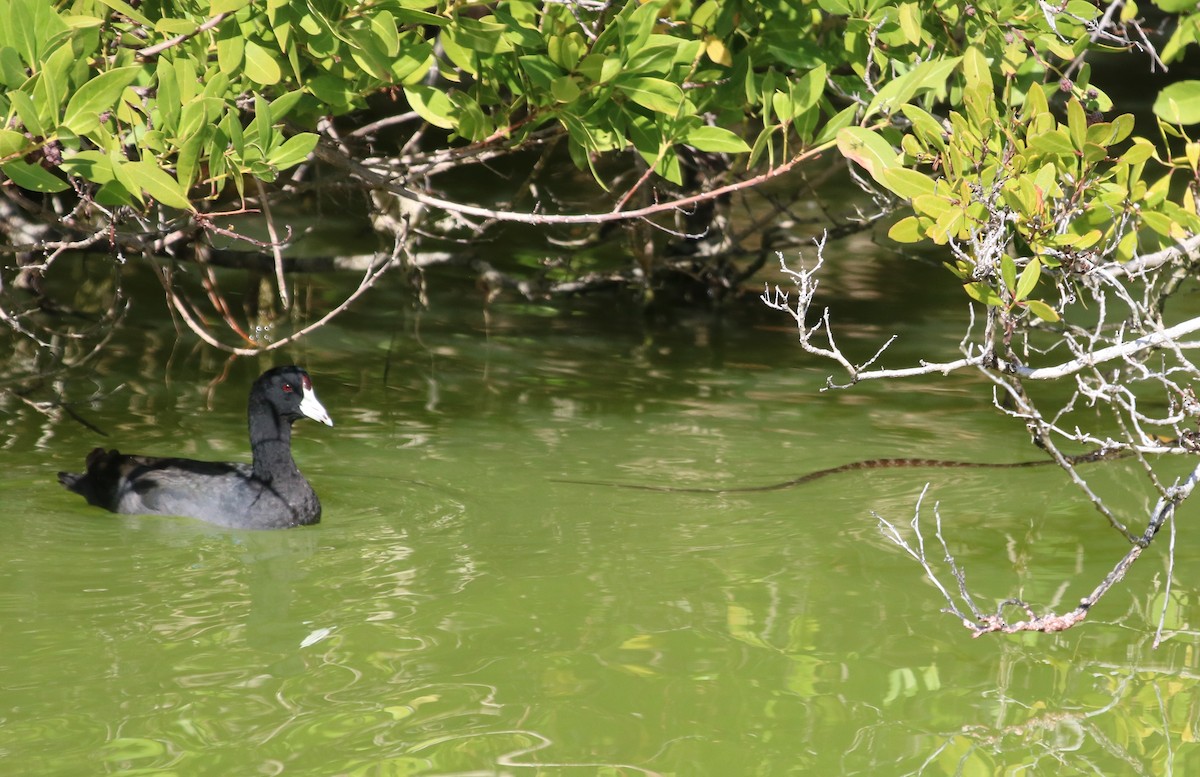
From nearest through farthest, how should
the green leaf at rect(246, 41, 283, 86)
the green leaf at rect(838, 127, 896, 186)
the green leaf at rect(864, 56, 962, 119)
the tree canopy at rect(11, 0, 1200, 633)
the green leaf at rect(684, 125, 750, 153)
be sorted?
the tree canopy at rect(11, 0, 1200, 633), the green leaf at rect(246, 41, 283, 86), the green leaf at rect(838, 127, 896, 186), the green leaf at rect(864, 56, 962, 119), the green leaf at rect(684, 125, 750, 153)

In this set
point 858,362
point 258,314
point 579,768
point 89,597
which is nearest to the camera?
point 579,768

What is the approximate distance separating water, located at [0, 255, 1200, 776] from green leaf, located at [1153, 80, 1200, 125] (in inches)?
79.3

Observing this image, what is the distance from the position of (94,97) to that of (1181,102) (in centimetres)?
343

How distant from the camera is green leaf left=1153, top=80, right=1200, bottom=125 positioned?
5.00m

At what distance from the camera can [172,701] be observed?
534 centimetres

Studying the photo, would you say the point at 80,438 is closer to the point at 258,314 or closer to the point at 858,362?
the point at 258,314

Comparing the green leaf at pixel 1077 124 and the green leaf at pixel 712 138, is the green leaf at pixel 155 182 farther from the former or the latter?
the green leaf at pixel 1077 124

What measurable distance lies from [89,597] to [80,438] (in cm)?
257

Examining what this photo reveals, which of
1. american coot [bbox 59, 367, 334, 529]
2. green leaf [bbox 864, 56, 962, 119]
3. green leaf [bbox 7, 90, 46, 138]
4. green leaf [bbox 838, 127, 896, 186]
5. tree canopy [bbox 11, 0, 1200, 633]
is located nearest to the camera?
green leaf [bbox 7, 90, 46, 138]

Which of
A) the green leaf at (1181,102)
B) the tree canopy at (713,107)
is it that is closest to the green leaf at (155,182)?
the tree canopy at (713,107)

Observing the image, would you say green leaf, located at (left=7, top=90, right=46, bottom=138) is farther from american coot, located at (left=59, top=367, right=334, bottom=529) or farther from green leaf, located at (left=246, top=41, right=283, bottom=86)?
american coot, located at (left=59, top=367, right=334, bottom=529)

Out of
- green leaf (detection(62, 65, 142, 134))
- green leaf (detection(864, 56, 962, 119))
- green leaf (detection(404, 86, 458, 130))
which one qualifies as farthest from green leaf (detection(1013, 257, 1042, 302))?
green leaf (detection(62, 65, 142, 134))

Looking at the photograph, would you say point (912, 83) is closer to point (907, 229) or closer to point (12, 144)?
point (907, 229)

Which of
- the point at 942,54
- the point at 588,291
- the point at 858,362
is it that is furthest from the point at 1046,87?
the point at 588,291
